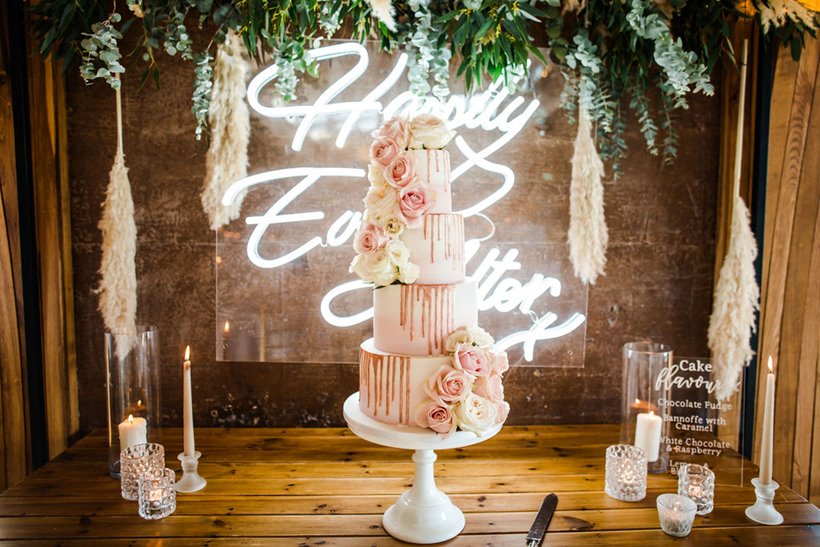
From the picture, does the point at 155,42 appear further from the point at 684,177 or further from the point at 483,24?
the point at 684,177

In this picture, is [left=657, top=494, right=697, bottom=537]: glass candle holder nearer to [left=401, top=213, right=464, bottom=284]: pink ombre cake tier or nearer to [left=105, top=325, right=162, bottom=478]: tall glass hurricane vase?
[left=401, top=213, right=464, bottom=284]: pink ombre cake tier

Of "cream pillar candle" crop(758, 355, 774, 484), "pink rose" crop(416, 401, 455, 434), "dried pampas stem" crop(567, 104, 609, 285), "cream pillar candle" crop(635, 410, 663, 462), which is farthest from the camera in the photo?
"dried pampas stem" crop(567, 104, 609, 285)

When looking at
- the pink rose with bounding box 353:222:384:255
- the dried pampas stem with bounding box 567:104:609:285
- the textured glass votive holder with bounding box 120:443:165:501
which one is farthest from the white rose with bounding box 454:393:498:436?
the dried pampas stem with bounding box 567:104:609:285

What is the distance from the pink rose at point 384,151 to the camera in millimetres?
1658

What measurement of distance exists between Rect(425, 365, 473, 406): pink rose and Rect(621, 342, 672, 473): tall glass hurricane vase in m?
0.83

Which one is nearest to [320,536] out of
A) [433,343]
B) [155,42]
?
[433,343]

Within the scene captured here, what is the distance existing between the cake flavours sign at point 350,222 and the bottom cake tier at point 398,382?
818 millimetres

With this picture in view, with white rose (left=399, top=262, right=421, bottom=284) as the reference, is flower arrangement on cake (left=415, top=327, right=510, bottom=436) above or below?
below

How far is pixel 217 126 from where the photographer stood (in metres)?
2.38

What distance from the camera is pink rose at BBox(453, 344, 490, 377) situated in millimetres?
1583

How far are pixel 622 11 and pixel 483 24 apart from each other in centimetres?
59

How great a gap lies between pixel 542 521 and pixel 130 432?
4.73 feet

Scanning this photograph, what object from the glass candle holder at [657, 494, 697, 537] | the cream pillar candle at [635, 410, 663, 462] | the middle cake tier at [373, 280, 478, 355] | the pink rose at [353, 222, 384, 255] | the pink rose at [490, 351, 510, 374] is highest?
the pink rose at [353, 222, 384, 255]

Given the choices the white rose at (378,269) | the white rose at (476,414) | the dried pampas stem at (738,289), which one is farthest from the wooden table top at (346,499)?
the white rose at (378,269)
